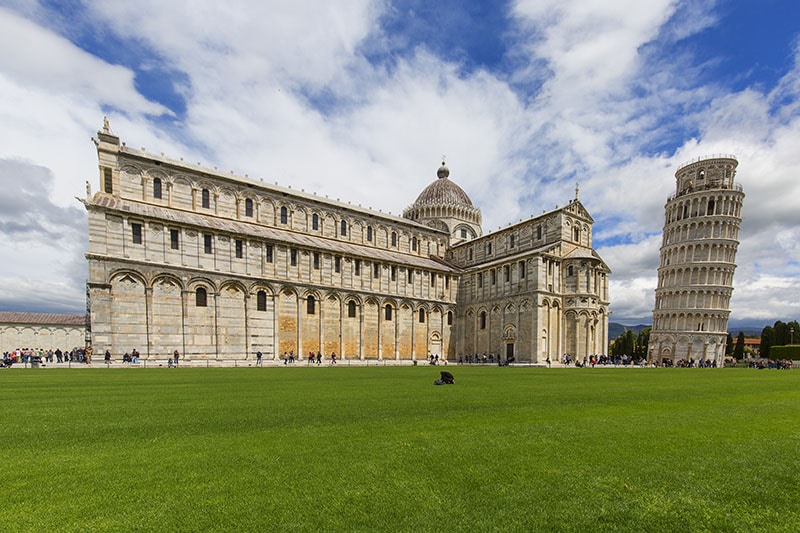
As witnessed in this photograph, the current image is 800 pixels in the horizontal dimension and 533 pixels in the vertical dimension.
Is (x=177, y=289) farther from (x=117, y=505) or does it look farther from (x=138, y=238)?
(x=117, y=505)

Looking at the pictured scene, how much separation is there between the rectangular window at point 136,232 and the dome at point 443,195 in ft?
118

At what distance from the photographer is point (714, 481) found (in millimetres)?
4773

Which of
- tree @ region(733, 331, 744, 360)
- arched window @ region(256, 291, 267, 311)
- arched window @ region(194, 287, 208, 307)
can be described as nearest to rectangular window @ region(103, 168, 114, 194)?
arched window @ region(194, 287, 208, 307)

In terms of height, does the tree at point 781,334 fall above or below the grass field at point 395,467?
below

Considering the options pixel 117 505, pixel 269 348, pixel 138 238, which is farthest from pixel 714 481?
pixel 138 238

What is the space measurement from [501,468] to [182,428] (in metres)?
5.69

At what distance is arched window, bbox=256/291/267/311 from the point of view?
32344 millimetres

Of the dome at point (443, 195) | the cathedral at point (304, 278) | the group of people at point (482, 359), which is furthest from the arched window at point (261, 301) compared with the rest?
the dome at point (443, 195)

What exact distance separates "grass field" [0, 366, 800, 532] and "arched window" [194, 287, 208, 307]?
2114cm

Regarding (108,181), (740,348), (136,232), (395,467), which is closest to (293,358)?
(136,232)

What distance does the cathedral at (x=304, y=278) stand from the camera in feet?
91.0

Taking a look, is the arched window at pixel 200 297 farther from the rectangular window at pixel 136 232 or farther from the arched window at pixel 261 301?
the rectangular window at pixel 136 232

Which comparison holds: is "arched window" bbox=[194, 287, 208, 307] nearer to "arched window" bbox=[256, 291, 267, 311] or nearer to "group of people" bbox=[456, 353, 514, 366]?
"arched window" bbox=[256, 291, 267, 311]

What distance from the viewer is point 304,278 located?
34.9 m
